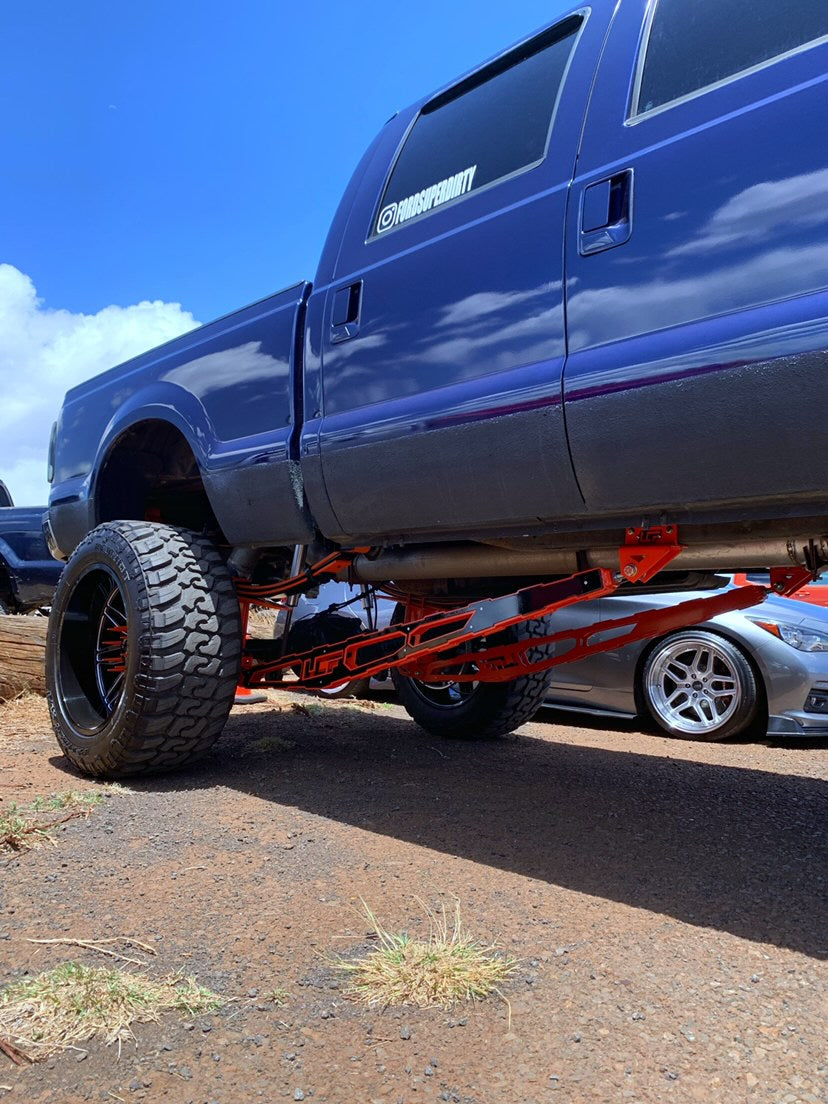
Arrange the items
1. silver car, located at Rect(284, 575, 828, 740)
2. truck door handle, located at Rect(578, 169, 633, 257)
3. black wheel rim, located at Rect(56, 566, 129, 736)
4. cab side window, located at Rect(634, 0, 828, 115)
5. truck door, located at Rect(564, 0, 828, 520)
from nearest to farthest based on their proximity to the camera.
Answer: truck door, located at Rect(564, 0, 828, 520) < cab side window, located at Rect(634, 0, 828, 115) < truck door handle, located at Rect(578, 169, 633, 257) < black wheel rim, located at Rect(56, 566, 129, 736) < silver car, located at Rect(284, 575, 828, 740)

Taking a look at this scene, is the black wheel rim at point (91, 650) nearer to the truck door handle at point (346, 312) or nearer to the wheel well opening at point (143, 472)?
the wheel well opening at point (143, 472)

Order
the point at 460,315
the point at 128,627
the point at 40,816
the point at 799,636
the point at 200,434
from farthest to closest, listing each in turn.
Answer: the point at 799,636 < the point at 200,434 < the point at 128,627 < the point at 40,816 < the point at 460,315

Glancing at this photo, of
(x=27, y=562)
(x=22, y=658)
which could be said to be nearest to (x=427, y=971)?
(x=22, y=658)

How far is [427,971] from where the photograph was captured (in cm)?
177

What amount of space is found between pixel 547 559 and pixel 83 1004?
180 cm

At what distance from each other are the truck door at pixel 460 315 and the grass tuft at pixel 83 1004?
1.48 metres

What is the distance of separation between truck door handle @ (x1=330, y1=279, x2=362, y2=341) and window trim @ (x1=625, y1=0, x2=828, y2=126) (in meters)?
1.05

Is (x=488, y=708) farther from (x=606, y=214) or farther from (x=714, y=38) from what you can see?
(x=714, y=38)

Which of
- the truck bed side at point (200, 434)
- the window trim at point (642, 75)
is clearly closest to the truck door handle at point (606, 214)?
the window trim at point (642, 75)

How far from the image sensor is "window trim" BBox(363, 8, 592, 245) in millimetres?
2586

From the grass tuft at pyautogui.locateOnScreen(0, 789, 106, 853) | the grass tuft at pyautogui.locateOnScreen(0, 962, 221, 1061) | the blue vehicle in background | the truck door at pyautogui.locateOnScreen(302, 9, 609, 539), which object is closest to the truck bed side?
the truck door at pyautogui.locateOnScreen(302, 9, 609, 539)

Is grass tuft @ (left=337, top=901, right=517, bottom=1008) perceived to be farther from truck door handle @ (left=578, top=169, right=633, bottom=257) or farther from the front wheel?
the front wheel

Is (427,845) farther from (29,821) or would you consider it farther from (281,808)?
(29,821)

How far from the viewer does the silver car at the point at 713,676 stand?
15.8ft
